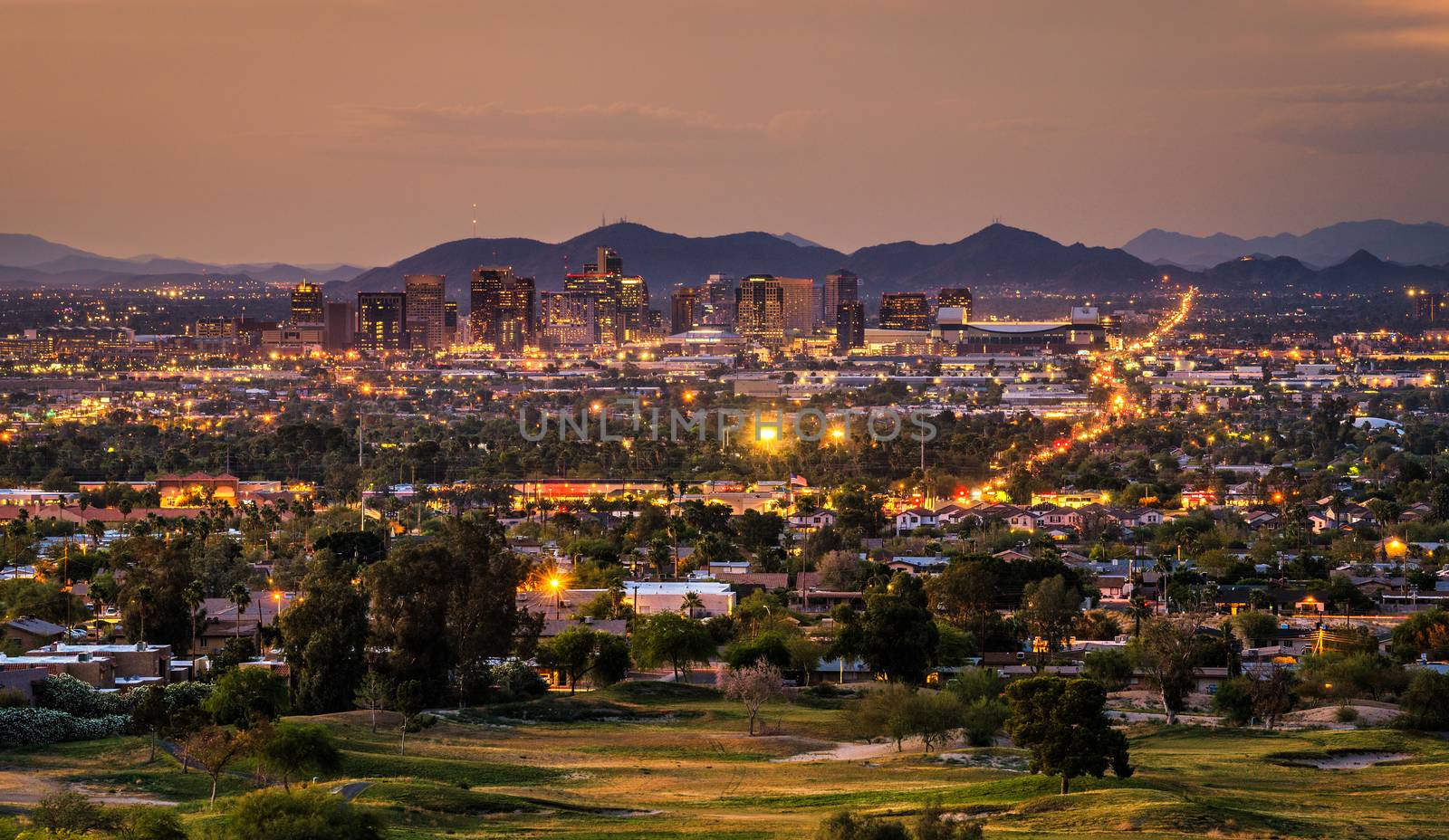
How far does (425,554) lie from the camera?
37500mm

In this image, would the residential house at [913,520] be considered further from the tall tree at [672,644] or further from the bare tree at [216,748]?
the bare tree at [216,748]

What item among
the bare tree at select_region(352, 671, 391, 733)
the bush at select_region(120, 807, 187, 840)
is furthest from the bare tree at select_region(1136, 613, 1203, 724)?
the bush at select_region(120, 807, 187, 840)

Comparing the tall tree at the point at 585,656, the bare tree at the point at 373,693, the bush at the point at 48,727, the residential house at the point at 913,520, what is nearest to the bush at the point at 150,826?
the bush at the point at 48,727

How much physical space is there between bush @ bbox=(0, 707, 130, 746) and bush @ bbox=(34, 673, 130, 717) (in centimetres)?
45

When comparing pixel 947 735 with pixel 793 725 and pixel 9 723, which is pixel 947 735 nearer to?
pixel 793 725

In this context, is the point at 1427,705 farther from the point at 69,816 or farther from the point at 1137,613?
the point at 69,816

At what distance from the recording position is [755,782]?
29.9 meters

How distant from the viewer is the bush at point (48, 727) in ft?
97.6

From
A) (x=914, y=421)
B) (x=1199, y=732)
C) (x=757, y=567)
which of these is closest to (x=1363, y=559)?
(x=757, y=567)

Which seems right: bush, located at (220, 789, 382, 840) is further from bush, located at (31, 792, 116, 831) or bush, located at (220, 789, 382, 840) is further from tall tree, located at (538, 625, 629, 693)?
tall tree, located at (538, 625, 629, 693)

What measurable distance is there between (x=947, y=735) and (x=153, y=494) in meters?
47.4

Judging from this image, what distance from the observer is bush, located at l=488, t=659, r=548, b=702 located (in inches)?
1483

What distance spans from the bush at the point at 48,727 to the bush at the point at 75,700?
45 centimetres

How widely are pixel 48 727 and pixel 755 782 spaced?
11212 millimetres
